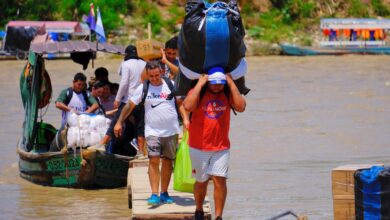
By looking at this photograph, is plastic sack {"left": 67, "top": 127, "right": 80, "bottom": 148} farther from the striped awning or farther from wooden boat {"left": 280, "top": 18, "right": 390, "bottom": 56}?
wooden boat {"left": 280, "top": 18, "right": 390, "bottom": 56}

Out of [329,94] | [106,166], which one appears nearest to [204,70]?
[106,166]

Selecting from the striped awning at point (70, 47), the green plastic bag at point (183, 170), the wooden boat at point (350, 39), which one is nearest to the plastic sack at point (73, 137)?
the striped awning at point (70, 47)

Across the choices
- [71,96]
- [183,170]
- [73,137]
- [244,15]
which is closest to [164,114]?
[183,170]

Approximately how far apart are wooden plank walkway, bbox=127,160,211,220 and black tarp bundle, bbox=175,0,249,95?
1310 millimetres

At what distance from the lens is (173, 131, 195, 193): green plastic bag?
890cm

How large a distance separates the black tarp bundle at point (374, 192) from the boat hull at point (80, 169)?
4.76m

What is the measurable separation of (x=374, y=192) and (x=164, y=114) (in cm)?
250

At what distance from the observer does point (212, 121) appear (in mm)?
7836

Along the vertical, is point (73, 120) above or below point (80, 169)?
above

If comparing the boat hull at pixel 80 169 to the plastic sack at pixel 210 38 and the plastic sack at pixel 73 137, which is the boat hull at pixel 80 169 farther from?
the plastic sack at pixel 210 38

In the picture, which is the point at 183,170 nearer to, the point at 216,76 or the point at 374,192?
the point at 216,76

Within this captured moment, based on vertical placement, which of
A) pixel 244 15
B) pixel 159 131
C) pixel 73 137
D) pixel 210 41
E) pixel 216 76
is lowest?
pixel 73 137

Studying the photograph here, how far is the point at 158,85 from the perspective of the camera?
9375mm

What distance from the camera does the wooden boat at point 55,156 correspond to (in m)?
11.9
